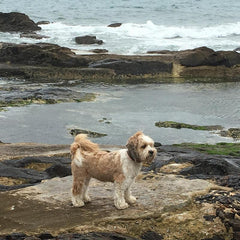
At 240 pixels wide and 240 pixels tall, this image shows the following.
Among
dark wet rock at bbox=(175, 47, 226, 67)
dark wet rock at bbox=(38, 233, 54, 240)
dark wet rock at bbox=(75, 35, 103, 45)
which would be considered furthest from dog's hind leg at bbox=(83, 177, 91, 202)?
dark wet rock at bbox=(75, 35, 103, 45)

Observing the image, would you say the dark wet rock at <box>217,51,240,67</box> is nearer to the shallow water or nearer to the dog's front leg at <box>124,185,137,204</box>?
the shallow water

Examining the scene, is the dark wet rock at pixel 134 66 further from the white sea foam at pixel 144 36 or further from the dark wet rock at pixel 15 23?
the dark wet rock at pixel 15 23

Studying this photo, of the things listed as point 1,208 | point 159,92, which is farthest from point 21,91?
point 1,208

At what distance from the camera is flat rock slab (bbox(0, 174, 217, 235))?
351 inches

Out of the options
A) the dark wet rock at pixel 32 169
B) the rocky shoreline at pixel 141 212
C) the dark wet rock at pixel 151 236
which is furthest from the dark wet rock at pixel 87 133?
the dark wet rock at pixel 151 236

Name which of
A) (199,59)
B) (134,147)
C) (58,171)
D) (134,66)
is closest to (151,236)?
(134,147)

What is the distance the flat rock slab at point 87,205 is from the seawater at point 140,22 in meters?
36.9

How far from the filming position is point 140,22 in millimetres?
78125

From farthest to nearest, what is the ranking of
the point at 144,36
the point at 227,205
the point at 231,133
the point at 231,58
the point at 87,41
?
1. the point at 144,36
2. the point at 87,41
3. the point at 231,58
4. the point at 231,133
5. the point at 227,205

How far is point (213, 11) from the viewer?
305 ft

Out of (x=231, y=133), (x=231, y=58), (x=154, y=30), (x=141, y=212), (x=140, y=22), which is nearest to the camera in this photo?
(x=141, y=212)

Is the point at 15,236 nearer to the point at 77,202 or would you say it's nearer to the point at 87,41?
the point at 77,202

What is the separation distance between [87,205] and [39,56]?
2951cm

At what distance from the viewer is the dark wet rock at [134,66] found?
36791 millimetres
